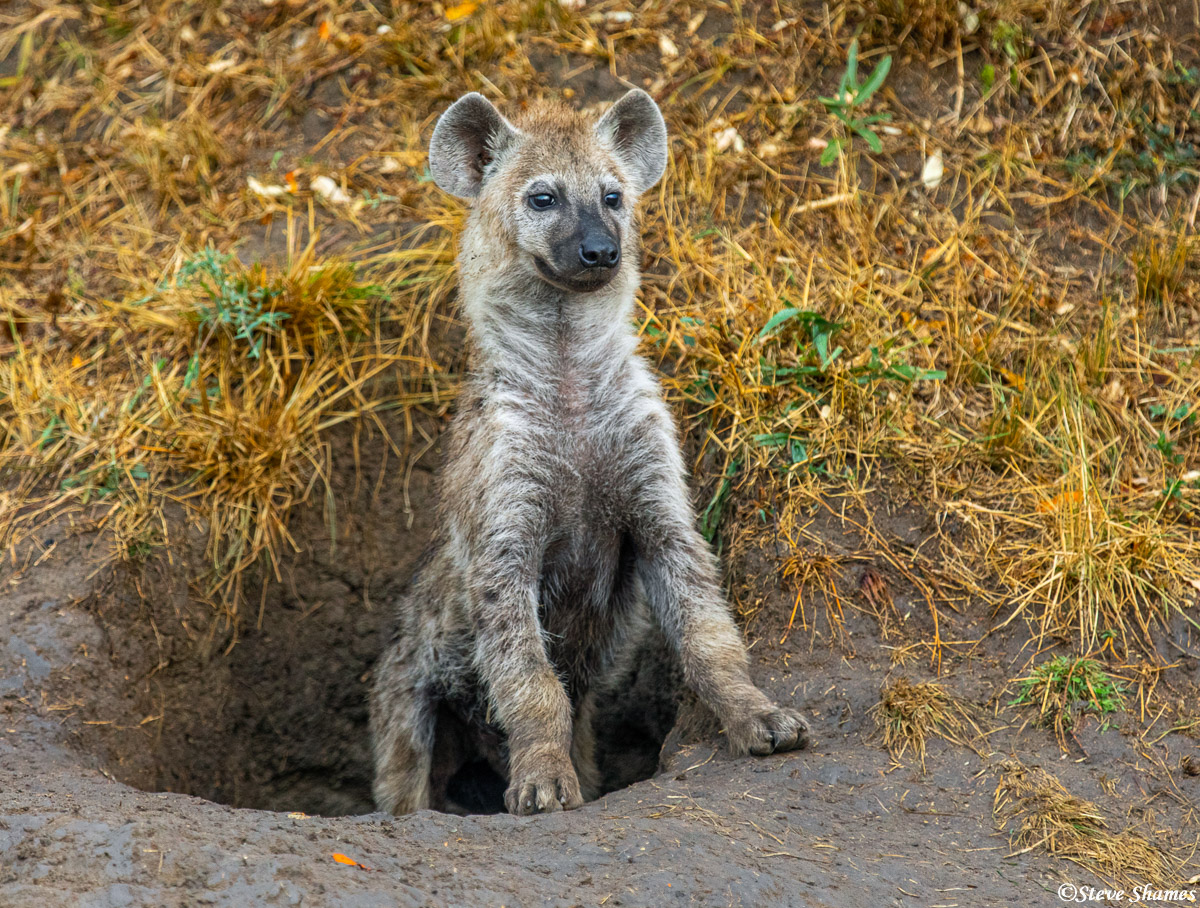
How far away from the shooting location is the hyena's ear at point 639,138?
178 inches

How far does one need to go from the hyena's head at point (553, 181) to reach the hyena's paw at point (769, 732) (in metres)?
1.63

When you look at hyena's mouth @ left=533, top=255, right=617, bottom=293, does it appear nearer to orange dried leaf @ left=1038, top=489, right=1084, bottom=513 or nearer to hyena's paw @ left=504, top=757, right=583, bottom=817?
hyena's paw @ left=504, top=757, right=583, bottom=817

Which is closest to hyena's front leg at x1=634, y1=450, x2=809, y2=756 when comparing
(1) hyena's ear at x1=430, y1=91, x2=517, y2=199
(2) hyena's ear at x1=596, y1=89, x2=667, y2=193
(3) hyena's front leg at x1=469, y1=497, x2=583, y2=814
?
(3) hyena's front leg at x1=469, y1=497, x2=583, y2=814

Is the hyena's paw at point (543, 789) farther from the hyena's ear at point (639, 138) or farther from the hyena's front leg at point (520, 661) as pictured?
the hyena's ear at point (639, 138)

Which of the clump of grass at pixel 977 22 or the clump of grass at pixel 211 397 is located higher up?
the clump of grass at pixel 977 22

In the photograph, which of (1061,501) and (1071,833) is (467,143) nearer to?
(1061,501)

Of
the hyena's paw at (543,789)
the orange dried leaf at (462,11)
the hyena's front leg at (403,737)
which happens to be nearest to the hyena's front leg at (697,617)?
the hyena's paw at (543,789)

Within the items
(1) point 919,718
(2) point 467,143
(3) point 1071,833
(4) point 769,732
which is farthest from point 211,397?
(3) point 1071,833

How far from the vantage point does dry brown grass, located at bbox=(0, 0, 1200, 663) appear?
4.52m

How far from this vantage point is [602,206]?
419 cm

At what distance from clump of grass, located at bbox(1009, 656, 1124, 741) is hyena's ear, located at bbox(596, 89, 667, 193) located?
97.3 inches

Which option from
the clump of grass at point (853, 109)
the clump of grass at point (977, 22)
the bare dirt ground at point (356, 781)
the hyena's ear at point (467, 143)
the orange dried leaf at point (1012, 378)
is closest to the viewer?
the bare dirt ground at point (356, 781)

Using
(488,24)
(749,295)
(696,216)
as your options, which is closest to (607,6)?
(488,24)

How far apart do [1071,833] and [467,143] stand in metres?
3.29
